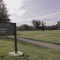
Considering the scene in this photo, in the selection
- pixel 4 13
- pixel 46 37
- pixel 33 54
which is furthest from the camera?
pixel 4 13

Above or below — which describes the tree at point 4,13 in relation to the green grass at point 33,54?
above

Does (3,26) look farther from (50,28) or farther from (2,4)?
(50,28)

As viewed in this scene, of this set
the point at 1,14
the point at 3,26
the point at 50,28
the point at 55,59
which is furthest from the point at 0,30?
the point at 50,28

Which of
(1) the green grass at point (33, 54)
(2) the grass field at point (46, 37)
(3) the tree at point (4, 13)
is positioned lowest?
(2) the grass field at point (46, 37)

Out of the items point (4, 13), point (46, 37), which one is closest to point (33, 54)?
point (46, 37)

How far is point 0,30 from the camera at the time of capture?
1059 cm

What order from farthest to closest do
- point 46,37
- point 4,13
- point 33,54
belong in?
point 4,13, point 46,37, point 33,54

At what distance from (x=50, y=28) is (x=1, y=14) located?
49869 mm

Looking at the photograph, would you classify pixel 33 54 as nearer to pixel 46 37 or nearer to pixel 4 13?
pixel 46 37

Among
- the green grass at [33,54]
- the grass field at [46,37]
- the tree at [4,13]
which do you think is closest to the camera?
the green grass at [33,54]

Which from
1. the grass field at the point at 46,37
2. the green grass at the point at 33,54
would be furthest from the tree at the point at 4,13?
the green grass at the point at 33,54

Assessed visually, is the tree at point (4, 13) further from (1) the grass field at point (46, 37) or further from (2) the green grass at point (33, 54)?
(2) the green grass at point (33, 54)

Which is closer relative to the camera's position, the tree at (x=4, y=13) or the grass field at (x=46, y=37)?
the grass field at (x=46, y=37)

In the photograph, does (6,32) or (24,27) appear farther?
(24,27)
